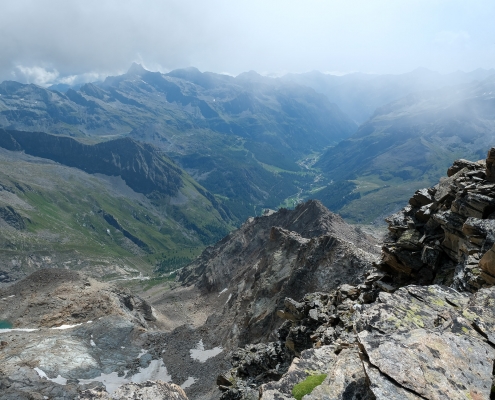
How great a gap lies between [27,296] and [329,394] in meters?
106

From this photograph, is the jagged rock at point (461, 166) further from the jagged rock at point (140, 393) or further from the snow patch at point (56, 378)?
the snow patch at point (56, 378)

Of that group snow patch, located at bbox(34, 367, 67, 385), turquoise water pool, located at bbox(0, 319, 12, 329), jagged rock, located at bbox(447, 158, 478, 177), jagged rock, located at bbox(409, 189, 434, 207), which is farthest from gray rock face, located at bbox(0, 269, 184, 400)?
jagged rock, located at bbox(447, 158, 478, 177)

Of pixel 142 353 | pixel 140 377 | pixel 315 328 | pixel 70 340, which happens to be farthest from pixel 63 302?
pixel 315 328

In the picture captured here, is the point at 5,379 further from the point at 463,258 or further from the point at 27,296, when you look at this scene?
the point at 463,258

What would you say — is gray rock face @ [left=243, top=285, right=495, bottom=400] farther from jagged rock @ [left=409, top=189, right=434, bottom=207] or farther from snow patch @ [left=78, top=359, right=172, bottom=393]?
snow patch @ [left=78, top=359, right=172, bottom=393]

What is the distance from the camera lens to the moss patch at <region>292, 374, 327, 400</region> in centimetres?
1828

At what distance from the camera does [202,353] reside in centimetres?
7306

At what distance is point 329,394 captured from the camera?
16.1m

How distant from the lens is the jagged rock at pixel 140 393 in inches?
806

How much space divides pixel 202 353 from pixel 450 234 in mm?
58862

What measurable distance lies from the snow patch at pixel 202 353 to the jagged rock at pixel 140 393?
2061 inches

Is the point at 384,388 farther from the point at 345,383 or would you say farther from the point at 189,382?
the point at 189,382

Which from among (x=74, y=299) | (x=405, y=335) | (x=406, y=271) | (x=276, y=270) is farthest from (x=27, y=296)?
(x=405, y=335)

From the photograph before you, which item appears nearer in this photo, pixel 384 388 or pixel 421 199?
pixel 384 388
